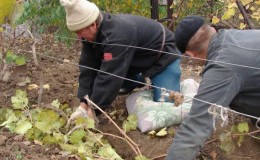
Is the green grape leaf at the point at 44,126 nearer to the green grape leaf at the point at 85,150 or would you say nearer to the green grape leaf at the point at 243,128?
the green grape leaf at the point at 85,150

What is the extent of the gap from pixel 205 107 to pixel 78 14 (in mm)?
1350

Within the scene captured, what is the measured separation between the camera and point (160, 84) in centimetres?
383

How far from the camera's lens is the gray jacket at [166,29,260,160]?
2.34 meters

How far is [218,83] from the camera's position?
232 centimetres

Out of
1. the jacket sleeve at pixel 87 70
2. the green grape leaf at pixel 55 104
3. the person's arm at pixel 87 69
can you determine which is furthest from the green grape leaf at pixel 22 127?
the jacket sleeve at pixel 87 70

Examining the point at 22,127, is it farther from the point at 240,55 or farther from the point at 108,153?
the point at 240,55

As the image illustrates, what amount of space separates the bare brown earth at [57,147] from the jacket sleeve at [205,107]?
88cm

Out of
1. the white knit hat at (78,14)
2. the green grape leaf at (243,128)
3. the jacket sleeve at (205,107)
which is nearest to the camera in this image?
the jacket sleeve at (205,107)

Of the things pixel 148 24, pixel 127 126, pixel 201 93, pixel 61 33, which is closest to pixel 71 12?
pixel 148 24

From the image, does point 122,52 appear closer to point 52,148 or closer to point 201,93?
point 52,148

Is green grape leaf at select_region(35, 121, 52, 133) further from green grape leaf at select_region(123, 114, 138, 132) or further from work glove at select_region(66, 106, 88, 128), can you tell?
green grape leaf at select_region(123, 114, 138, 132)

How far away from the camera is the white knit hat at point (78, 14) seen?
10.6 ft

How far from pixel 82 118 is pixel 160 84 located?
84 centimetres

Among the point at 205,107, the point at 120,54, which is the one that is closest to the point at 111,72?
the point at 120,54
